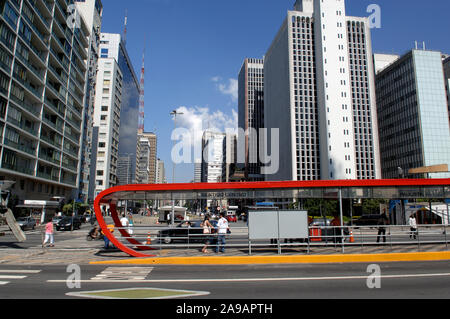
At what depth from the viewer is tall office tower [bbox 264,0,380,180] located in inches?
3597

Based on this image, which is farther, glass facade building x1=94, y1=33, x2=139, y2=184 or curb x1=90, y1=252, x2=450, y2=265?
glass facade building x1=94, y1=33, x2=139, y2=184

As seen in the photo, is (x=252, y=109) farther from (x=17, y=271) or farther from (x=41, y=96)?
(x=17, y=271)

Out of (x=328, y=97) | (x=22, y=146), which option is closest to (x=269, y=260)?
(x=22, y=146)

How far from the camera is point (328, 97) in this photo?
92500 millimetres

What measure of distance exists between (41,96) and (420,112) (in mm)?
94835

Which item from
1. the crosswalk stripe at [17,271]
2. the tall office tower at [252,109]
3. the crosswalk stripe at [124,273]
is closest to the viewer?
the crosswalk stripe at [124,273]

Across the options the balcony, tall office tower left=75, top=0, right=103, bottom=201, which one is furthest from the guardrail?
tall office tower left=75, top=0, right=103, bottom=201

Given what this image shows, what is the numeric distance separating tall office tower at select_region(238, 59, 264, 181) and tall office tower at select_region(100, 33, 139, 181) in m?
52.3

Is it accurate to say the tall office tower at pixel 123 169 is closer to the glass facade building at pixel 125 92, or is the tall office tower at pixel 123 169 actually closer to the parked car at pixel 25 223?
the glass facade building at pixel 125 92

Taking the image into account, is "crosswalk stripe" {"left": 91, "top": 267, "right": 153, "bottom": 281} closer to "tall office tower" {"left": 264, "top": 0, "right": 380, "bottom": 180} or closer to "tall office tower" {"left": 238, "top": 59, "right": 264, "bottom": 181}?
"tall office tower" {"left": 264, "top": 0, "right": 380, "bottom": 180}

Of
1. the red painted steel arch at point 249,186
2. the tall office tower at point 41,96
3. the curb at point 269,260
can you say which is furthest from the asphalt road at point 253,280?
the tall office tower at point 41,96

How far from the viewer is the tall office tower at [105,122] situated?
84.2 meters

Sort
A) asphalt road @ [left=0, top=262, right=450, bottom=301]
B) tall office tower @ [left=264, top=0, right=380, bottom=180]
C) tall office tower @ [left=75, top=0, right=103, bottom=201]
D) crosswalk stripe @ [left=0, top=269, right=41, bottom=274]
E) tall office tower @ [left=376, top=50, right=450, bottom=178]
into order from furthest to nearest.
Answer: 1. tall office tower @ [left=264, top=0, right=380, bottom=180]
2. tall office tower @ [left=376, top=50, right=450, bottom=178]
3. tall office tower @ [left=75, top=0, right=103, bottom=201]
4. crosswalk stripe @ [left=0, top=269, right=41, bottom=274]
5. asphalt road @ [left=0, top=262, right=450, bottom=301]

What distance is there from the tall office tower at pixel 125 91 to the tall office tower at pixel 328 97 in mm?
55241
